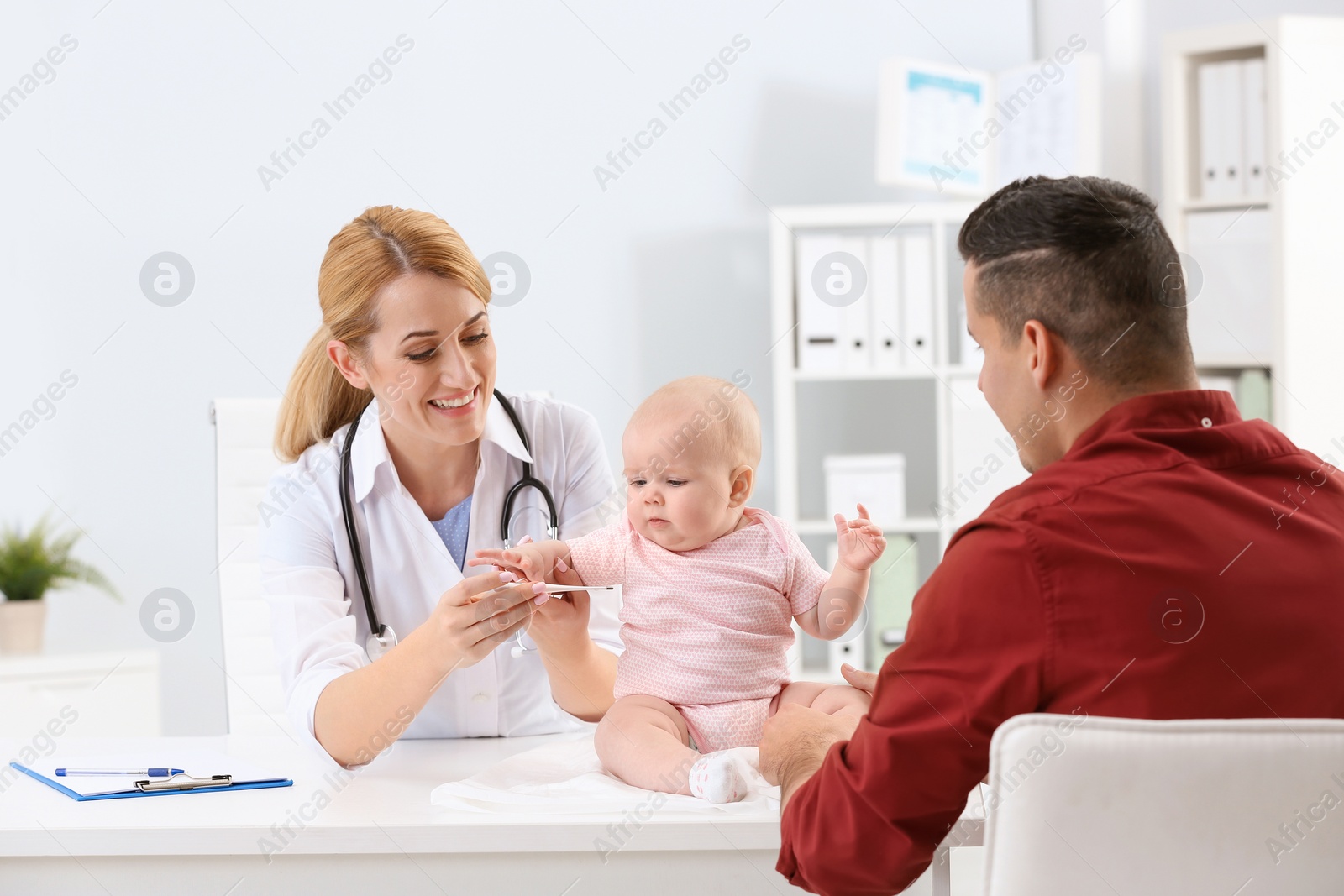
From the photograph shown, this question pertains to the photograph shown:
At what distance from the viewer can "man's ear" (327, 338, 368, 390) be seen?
5.69 ft

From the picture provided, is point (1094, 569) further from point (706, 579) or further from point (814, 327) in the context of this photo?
point (814, 327)

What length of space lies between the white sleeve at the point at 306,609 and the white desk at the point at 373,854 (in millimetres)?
265

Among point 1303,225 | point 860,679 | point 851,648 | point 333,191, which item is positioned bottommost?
point 851,648

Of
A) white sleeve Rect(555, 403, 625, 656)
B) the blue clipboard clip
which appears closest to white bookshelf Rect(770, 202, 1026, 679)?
white sleeve Rect(555, 403, 625, 656)

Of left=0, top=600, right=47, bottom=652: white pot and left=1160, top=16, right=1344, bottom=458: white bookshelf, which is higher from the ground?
left=1160, top=16, right=1344, bottom=458: white bookshelf

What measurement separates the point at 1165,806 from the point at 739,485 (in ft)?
2.43

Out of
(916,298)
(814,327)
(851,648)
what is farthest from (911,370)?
(851,648)

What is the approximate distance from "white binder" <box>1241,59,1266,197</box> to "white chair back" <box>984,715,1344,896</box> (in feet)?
9.46

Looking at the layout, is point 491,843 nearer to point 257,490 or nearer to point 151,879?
point 151,879

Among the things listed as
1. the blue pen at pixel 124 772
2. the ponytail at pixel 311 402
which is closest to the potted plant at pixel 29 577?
the ponytail at pixel 311 402

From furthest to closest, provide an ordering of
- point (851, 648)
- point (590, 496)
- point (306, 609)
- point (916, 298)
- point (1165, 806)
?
point (851, 648) < point (916, 298) < point (590, 496) < point (306, 609) < point (1165, 806)

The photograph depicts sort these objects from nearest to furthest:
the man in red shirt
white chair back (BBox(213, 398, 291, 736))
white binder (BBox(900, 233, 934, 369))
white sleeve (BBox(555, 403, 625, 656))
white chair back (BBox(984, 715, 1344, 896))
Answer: white chair back (BBox(984, 715, 1344, 896)), the man in red shirt, white sleeve (BBox(555, 403, 625, 656)), white chair back (BBox(213, 398, 291, 736)), white binder (BBox(900, 233, 934, 369))

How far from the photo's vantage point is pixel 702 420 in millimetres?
1456

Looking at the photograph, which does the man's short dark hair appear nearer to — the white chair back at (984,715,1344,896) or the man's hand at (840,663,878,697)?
the white chair back at (984,715,1344,896)
